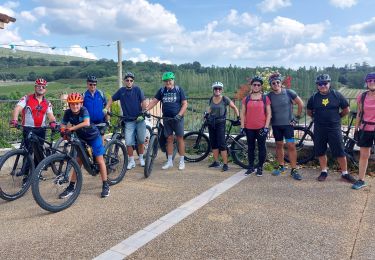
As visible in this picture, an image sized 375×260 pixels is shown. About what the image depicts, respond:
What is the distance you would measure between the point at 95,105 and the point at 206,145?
2.50 meters

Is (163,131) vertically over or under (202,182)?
over

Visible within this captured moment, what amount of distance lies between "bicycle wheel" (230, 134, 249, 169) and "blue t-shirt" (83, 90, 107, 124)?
8.26 ft

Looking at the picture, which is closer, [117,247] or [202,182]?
[117,247]

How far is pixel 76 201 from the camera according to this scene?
4.84 metres

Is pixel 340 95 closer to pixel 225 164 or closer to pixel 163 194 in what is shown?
pixel 225 164

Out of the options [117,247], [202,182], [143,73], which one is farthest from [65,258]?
[143,73]

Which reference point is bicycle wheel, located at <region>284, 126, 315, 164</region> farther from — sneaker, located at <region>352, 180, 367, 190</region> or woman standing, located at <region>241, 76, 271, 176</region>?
sneaker, located at <region>352, 180, 367, 190</region>

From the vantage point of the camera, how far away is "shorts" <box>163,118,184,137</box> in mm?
6312

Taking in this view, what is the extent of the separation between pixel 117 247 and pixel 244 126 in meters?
3.24

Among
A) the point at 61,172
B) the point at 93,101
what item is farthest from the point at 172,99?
the point at 61,172

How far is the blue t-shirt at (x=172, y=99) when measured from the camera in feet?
20.5

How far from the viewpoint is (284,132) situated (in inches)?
228

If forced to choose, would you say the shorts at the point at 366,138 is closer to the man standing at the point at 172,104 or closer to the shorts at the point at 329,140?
the shorts at the point at 329,140

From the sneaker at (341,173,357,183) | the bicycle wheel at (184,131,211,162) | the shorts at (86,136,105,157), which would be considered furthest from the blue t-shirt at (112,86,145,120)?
the sneaker at (341,173,357,183)
